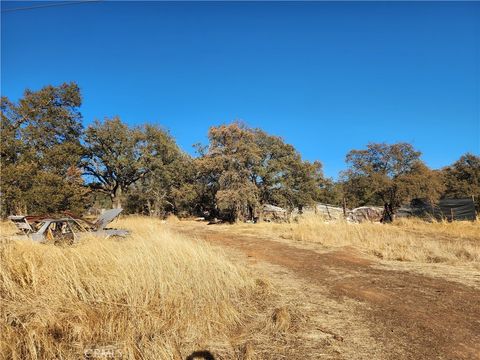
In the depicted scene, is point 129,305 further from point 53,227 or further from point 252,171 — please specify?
point 252,171

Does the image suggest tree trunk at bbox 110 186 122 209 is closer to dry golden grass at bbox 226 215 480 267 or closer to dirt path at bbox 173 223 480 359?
dry golden grass at bbox 226 215 480 267

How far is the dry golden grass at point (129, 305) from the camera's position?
3.15 metres

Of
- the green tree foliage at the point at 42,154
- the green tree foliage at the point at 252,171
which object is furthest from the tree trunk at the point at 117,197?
the green tree foliage at the point at 252,171

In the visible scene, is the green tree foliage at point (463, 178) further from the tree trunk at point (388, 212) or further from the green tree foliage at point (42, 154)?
the green tree foliage at point (42, 154)

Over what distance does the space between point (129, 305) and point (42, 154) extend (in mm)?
23222

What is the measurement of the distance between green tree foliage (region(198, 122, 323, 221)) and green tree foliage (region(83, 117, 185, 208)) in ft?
21.2

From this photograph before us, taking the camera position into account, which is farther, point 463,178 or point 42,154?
point 463,178

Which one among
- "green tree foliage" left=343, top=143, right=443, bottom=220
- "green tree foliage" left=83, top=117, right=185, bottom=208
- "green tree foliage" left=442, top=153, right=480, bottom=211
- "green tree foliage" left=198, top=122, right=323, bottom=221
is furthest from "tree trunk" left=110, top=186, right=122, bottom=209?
"green tree foliage" left=442, top=153, right=480, bottom=211

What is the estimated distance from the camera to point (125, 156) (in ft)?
100

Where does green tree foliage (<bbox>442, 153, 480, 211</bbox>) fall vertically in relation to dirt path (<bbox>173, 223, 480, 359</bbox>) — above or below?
above

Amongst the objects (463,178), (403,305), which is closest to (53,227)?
(403,305)

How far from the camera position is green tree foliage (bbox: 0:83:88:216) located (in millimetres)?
18438

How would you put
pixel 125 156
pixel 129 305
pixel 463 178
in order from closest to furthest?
pixel 129 305 < pixel 125 156 < pixel 463 178

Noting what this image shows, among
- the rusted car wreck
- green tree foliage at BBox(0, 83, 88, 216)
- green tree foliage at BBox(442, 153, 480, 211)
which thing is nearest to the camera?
the rusted car wreck
